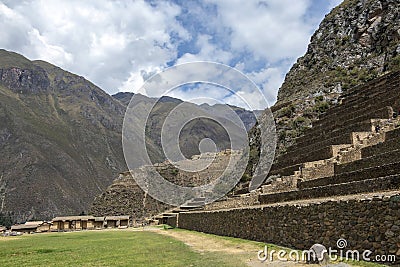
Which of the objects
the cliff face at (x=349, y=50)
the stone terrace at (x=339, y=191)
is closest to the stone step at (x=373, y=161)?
the stone terrace at (x=339, y=191)

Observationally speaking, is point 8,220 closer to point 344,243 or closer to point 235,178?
point 235,178

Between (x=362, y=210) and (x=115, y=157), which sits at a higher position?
(x=115, y=157)

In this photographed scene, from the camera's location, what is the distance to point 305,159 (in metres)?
20.1

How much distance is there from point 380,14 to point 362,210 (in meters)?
40.9

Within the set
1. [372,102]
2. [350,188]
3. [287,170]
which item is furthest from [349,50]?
[350,188]

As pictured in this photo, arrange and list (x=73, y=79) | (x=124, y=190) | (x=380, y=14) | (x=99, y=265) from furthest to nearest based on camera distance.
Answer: (x=73, y=79) < (x=124, y=190) < (x=380, y=14) < (x=99, y=265)

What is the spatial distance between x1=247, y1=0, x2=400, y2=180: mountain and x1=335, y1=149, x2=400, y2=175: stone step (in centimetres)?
1816

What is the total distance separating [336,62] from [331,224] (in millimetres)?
38726

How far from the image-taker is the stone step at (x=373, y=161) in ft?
38.1

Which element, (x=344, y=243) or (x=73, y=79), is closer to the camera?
(x=344, y=243)

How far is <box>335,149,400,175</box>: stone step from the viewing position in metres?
11.6

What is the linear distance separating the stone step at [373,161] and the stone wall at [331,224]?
10.1ft

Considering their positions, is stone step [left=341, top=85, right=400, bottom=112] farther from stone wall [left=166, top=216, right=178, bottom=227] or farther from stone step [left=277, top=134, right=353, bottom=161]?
stone wall [left=166, top=216, right=178, bottom=227]

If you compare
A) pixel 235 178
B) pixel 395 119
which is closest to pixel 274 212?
pixel 395 119
